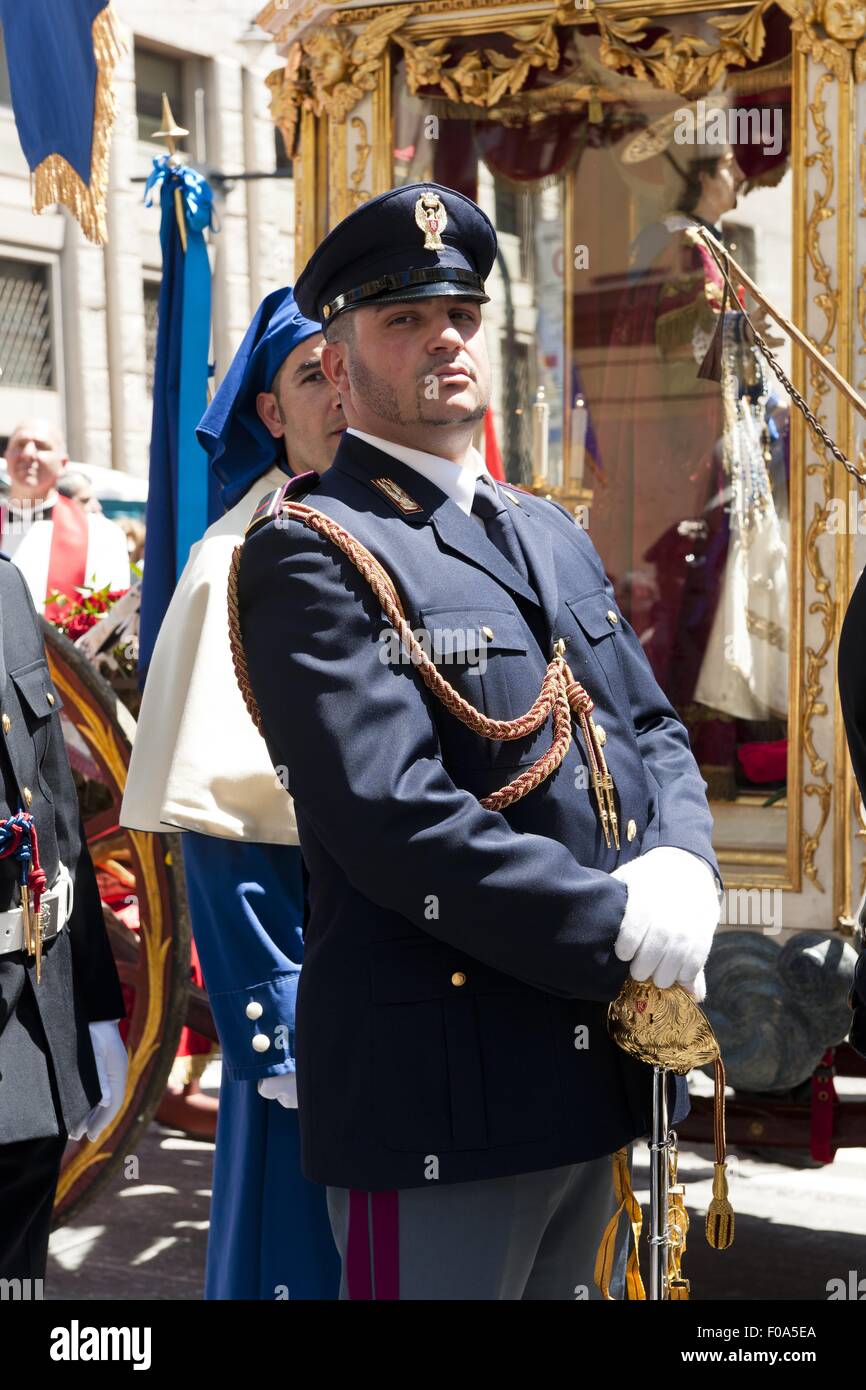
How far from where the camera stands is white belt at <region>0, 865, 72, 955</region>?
2295 millimetres

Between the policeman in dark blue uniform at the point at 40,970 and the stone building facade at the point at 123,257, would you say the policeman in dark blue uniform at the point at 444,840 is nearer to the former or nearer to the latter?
the policeman in dark blue uniform at the point at 40,970

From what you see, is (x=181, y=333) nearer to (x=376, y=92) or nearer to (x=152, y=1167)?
(x=376, y=92)

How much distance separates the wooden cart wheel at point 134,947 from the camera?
352 centimetres

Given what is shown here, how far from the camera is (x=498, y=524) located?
2.11 metres

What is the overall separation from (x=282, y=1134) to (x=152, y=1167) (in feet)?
7.55

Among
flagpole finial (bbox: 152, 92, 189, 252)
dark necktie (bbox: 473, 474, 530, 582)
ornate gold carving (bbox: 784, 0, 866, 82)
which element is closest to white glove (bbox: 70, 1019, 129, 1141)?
dark necktie (bbox: 473, 474, 530, 582)

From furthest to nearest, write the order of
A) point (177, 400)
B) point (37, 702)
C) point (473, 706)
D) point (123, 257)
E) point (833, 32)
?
point (123, 257) → point (177, 400) → point (833, 32) → point (37, 702) → point (473, 706)

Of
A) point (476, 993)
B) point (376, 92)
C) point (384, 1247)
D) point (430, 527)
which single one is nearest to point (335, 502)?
point (430, 527)

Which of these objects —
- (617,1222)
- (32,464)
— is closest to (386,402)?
(617,1222)

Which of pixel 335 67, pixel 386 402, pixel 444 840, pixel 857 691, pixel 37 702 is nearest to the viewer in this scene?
pixel 444 840

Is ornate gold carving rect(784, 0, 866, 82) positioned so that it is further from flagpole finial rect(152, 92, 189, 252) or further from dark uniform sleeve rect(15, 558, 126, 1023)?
dark uniform sleeve rect(15, 558, 126, 1023)

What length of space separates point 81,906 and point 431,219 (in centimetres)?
116

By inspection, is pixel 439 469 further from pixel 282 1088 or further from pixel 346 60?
pixel 346 60

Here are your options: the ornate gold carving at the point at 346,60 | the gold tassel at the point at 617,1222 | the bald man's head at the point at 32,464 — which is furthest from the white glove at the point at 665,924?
the bald man's head at the point at 32,464
